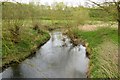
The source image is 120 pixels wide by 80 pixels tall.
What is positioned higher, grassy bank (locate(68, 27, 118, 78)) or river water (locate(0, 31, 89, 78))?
grassy bank (locate(68, 27, 118, 78))

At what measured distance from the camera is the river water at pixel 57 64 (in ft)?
53.0

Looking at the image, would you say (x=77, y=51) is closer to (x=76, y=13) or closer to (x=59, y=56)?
(x=59, y=56)

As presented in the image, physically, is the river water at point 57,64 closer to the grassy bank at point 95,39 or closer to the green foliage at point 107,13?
the grassy bank at point 95,39

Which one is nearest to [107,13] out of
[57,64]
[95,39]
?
[57,64]

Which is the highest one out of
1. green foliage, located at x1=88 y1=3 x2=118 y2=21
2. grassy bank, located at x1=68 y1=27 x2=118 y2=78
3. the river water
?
green foliage, located at x1=88 y1=3 x2=118 y2=21

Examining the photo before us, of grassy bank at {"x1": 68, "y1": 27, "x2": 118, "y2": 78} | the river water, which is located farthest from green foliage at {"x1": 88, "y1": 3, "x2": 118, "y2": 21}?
the river water

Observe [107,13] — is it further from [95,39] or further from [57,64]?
[95,39]

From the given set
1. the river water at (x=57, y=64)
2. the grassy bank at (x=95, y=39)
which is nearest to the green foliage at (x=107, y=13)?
the grassy bank at (x=95, y=39)

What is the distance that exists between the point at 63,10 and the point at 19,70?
21.9m

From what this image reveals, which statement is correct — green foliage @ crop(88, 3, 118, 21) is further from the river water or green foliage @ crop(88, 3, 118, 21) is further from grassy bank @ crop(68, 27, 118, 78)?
the river water

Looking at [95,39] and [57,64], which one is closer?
[57,64]

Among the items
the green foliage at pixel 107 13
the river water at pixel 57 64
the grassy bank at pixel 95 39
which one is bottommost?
the river water at pixel 57 64

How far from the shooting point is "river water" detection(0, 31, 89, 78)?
1615 centimetres

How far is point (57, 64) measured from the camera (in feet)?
63.9
